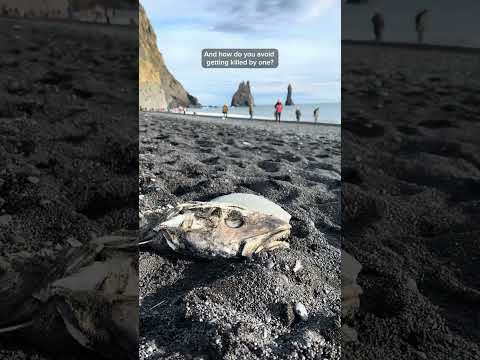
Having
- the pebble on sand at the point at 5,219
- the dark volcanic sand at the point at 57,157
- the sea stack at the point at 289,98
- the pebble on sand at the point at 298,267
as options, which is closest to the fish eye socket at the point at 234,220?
the pebble on sand at the point at 298,267

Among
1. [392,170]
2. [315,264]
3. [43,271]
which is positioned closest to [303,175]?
[315,264]

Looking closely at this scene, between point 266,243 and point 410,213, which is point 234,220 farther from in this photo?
point 410,213

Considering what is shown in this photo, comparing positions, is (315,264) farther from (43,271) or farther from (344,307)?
(43,271)

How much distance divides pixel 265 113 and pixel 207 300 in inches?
17.8

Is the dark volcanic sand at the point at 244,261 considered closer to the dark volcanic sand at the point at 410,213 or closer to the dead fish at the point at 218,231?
the dead fish at the point at 218,231

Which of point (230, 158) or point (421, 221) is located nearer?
point (230, 158)

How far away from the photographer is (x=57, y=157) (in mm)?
1678

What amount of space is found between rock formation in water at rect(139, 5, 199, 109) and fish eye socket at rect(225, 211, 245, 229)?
27 cm

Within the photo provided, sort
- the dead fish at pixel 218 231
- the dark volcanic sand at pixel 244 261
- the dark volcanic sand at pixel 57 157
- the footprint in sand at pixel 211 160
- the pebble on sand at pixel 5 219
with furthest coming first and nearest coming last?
the footprint in sand at pixel 211 160 → the pebble on sand at pixel 5 219 → the dark volcanic sand at pixel 57 157 → the dead fish at pixel 218 231 → the dark volcanic sand at pixel 244 261

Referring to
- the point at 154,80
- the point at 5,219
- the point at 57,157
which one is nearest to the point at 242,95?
the point at 154,80

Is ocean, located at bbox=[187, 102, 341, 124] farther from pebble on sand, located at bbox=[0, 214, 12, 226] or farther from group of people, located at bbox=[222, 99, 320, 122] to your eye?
pebble on sand, located at bbox=[0, 214, 12, 226]

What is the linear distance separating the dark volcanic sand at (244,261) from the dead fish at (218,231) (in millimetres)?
27

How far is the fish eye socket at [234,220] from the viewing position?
946 millimetres

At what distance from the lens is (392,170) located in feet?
6.55
